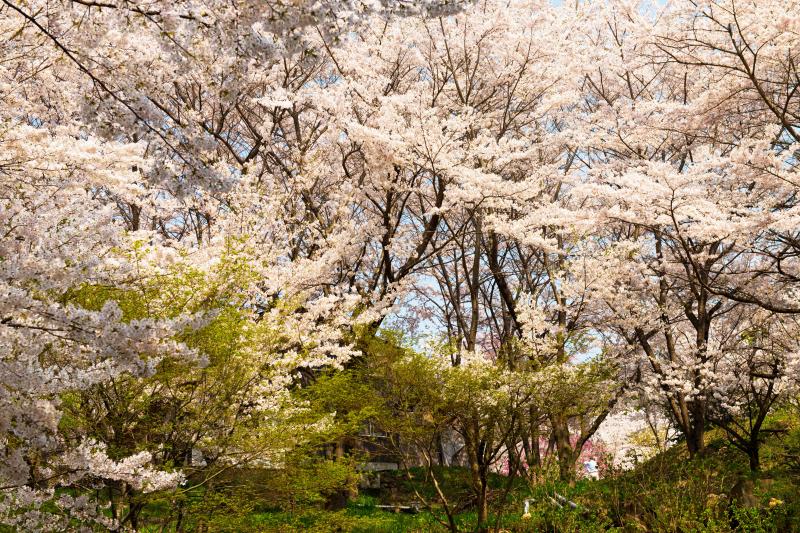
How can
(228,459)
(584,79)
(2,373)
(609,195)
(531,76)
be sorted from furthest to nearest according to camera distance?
(584,79) → (531,76) → (609,195) → (228,459) → (2,373)

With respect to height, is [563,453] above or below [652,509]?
above

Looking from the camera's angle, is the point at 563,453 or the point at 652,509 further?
the point at 563,453

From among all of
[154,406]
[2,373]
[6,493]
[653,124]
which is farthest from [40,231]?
[653,124]

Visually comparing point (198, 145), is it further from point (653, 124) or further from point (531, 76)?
point (531, 76)

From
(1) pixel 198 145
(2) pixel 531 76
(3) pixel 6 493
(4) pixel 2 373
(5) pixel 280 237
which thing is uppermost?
(2) pixel 531 76

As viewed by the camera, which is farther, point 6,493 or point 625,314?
point 625,314

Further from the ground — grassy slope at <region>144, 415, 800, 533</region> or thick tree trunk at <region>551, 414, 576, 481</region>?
thick tree trunk at <region>551, 414, 576, 481</region>

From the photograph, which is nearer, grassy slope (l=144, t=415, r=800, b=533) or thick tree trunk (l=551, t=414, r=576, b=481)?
grassy slope (l=144, t=415, r=800, b=533)

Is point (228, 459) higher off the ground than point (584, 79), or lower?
lower

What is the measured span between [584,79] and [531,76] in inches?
95.8

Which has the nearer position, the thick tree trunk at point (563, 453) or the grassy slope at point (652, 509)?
the grassy slope at point (652, 509)

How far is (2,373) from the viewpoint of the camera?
3.32 m

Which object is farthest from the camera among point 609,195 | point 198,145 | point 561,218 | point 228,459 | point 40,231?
point 561,218

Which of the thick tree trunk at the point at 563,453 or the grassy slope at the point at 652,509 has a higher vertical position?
the thick tree trunk at the point at 563,453
